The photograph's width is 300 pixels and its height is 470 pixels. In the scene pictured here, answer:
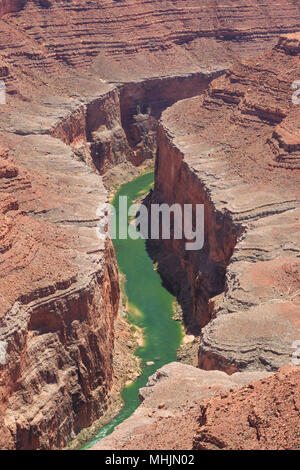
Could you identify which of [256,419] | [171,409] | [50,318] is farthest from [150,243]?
[256,419]

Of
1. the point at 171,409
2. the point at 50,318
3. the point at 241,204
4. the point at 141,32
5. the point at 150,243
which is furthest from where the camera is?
the point at 141,32

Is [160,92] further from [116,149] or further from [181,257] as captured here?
[181,257]

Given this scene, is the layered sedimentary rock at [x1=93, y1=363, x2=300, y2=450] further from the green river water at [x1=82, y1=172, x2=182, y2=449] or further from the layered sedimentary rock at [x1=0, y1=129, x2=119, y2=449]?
the green river water at [x1=82, y1=172, x2=182, y2=449]

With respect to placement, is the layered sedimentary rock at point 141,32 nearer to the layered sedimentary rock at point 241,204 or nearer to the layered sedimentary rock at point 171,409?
the layered sedimentary rock at point 241,204

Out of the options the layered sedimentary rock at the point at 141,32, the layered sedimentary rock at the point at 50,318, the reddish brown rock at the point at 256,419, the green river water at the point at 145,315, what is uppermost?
the layered sedimentary rock at the point at 141,32

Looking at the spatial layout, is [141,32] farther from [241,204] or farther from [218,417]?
[218,417]

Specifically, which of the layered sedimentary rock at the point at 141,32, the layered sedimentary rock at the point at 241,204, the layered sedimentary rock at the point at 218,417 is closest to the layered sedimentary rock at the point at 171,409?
the layered sedimentary rock at the point at 218,417

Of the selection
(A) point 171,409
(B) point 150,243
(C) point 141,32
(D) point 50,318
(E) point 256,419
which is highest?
(C) point 141,32
